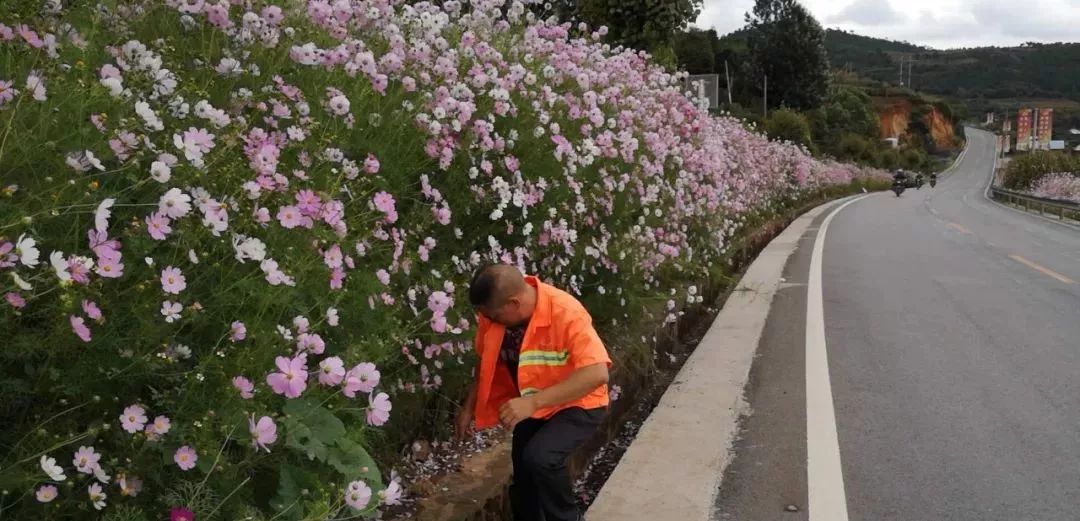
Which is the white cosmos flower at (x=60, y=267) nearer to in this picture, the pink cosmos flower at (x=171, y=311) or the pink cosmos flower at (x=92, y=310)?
the pink cosmos flower at (x=92, y=310)

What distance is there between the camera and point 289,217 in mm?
2969

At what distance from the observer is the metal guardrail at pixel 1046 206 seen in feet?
96.0

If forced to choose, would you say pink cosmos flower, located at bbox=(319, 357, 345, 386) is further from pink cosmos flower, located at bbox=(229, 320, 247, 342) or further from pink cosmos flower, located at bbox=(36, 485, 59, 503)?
pink cosmos flower, located at bbox=(36, 485, 59, 503)

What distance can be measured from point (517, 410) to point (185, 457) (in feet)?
4.17

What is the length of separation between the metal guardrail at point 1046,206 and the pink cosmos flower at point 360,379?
98.8 ft

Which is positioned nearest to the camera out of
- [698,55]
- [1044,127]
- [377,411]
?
[377,411]

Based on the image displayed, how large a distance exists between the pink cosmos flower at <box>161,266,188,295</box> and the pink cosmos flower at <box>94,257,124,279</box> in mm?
103

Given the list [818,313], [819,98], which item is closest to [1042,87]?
[819,98]

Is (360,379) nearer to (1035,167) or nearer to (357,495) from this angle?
(357,495)

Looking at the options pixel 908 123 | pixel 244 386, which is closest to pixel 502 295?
pixel 244 386

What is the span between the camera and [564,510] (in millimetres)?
3693

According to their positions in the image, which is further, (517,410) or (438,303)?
(438,303)

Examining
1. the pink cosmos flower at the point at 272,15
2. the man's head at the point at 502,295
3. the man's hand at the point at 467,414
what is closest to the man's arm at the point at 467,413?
the man's hand at the point at 467,414

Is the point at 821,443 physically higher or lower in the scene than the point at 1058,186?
higher
